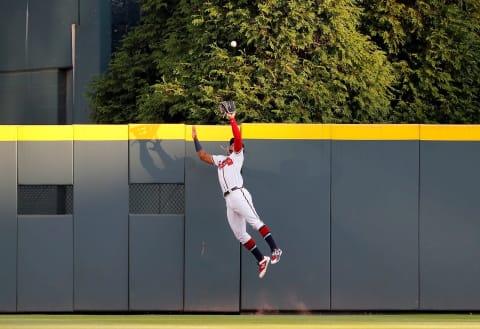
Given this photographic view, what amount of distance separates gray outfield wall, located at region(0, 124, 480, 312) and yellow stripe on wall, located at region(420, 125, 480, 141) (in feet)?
0.04

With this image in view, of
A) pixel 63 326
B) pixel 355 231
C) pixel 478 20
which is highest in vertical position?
pixel 478 20

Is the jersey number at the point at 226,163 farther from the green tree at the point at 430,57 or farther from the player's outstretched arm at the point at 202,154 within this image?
the green tree at the point at 430,57

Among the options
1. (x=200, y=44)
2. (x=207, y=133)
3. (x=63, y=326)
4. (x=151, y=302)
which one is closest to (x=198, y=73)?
(x=200, y=44)

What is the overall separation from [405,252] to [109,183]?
4.15 m

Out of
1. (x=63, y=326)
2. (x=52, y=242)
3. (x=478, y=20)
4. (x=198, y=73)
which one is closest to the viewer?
(x=63, y=326)

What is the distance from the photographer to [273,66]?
1784 centimetres

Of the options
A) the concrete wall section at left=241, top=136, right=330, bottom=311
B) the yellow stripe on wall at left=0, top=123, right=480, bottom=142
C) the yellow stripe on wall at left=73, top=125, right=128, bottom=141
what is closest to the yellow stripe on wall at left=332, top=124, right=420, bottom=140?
the yellow stripe on wall at left=0, top=123, right=480, bottom=142

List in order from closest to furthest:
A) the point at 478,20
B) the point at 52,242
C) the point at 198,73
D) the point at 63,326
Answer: the point at 63,326 < the point at 52,242 < the point at 198,73 < the point at 478,20

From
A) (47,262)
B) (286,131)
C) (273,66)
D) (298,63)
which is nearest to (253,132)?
(286,131)

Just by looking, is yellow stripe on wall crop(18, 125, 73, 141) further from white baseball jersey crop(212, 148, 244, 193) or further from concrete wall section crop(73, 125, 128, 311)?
white baseball jersey crop(212, 148, 244, 193)

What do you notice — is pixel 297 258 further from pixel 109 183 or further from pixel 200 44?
pixel 200 44

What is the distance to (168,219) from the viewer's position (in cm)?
1415

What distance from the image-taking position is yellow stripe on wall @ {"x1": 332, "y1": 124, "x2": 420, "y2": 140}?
1418 centimetres

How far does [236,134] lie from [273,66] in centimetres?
491
